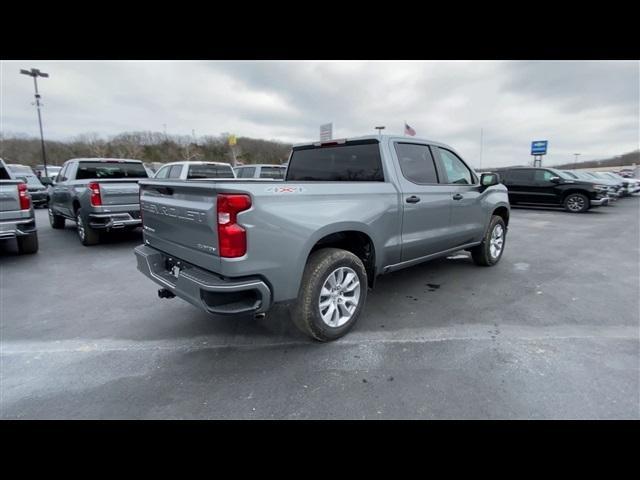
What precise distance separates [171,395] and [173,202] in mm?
1572

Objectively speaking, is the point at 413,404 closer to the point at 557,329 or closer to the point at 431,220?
the point at 557,329

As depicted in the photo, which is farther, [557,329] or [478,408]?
[557,329]

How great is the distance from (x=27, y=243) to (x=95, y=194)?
5.46 ft

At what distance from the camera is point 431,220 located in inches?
170

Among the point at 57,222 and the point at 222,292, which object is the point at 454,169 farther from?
the point at 57,222

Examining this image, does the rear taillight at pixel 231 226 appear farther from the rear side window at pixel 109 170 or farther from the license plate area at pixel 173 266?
the rear side window at pixel 109 170

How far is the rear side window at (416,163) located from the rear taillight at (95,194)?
5.99 m

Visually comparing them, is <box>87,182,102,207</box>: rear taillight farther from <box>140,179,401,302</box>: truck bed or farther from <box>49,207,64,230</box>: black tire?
<box>49,207,64,230</box>: black tire

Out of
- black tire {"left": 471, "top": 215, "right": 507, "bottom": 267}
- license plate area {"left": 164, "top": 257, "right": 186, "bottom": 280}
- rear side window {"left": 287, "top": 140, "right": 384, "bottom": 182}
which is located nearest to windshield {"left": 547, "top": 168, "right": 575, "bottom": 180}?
black tire {"left": 471, "top": 215, "right": 507, "bottom": 267}

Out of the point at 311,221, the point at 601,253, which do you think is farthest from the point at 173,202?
the point at 601,253

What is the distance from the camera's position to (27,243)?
6.79m

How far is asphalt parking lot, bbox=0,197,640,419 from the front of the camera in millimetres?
2424

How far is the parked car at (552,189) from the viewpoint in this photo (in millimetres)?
13445

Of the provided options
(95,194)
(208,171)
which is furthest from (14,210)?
(208,171)
